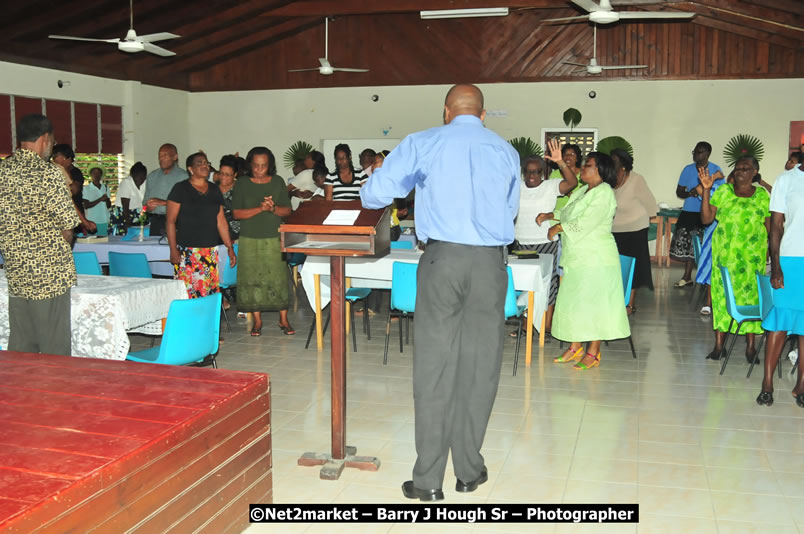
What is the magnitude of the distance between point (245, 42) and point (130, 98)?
2.34 m

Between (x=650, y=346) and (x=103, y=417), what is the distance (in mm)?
5101

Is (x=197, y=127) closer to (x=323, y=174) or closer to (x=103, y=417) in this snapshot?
(x=323, y=174)

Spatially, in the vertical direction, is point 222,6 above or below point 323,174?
above

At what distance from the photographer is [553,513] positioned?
324cm

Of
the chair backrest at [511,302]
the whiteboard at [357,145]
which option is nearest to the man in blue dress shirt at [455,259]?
the chair backrest at [511,302]

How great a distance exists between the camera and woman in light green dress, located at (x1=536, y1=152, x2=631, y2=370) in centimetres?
529

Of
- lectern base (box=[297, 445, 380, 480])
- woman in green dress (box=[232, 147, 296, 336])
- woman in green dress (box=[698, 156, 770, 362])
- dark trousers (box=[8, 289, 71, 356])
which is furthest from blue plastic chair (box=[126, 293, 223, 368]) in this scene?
woman in green dress (box=[698, 156, 770, 362])

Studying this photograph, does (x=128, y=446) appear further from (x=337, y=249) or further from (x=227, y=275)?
(x=227, y=275)

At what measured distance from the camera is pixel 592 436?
4.22 m

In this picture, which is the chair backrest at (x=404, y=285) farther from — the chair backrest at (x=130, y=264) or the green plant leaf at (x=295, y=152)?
the green plant leaf at (x=295, y=152)

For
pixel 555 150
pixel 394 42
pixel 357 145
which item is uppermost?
pixel 394 42

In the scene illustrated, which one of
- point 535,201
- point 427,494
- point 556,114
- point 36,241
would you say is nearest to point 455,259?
point 427,494

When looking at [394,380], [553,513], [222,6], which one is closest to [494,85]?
[222,6]

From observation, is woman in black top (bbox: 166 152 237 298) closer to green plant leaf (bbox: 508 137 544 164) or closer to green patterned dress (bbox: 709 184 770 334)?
green patterned dress (bbox: 709 184 770 334)
